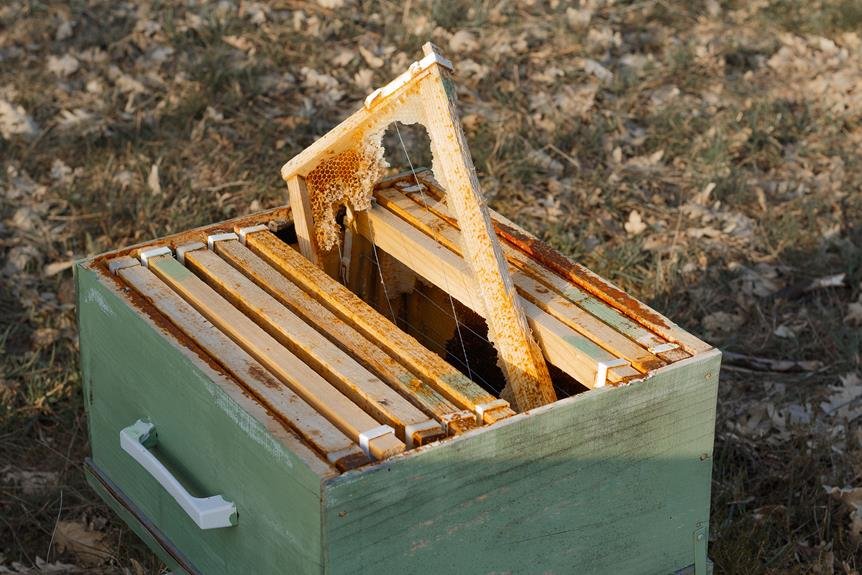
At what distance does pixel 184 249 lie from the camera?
11.1 ft

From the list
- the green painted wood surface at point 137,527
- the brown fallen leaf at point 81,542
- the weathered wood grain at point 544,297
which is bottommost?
the brown fallen leaf at point 81,542

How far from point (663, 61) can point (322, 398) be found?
181 inches

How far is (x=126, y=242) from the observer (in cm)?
526

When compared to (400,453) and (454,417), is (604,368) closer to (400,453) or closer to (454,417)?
(454,417)

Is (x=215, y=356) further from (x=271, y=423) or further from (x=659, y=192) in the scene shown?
(x=659, y=192)

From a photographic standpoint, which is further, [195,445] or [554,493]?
[195,445]

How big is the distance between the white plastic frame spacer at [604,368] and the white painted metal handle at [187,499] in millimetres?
906

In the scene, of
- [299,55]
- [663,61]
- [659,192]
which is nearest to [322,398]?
[659,192]

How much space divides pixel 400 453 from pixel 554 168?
3503 millimetres

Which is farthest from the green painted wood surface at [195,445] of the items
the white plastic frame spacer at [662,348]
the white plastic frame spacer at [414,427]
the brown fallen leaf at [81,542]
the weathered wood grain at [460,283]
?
the white plastic frame spacer at [662,348]

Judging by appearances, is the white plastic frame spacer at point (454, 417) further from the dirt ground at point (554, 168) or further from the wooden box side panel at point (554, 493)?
→ the dirt ground at point (554, 168)

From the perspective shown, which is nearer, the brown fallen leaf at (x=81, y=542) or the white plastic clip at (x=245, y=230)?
the white plastic clip at (x=245, y=230)

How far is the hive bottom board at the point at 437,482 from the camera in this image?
253cm

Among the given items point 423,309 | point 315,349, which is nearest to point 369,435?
point 315,349
